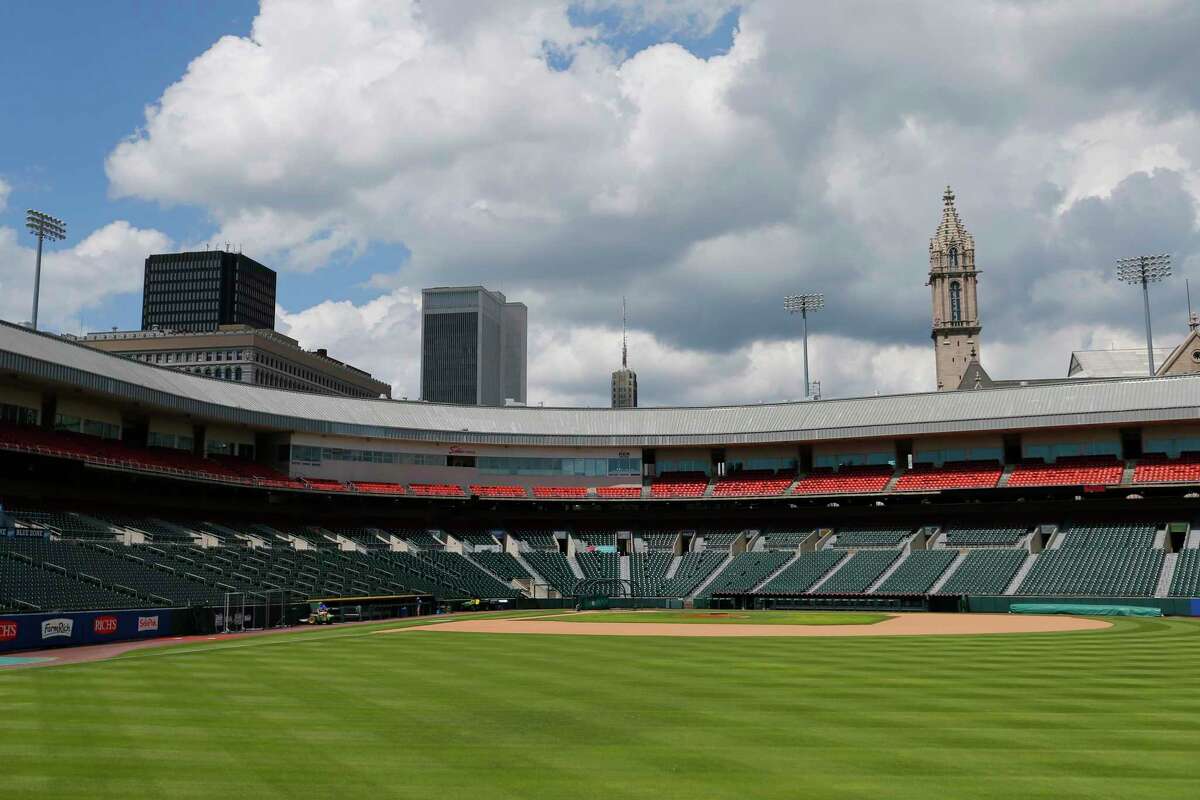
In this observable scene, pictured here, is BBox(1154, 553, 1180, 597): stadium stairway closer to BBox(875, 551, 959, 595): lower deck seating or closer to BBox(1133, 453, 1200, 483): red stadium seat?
BBox(1133, 453, 1200, 483): red stadium seat

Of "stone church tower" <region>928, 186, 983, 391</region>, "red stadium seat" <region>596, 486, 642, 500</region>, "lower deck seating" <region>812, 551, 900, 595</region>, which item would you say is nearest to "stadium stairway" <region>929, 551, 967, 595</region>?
"lower deck seating" <region>812, 551, 900, 595</region>

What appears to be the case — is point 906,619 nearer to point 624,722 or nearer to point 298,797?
point 624,722

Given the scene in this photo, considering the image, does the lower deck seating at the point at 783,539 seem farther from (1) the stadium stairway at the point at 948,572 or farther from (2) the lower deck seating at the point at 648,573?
(1) the stadium stairway at the point at 948,572

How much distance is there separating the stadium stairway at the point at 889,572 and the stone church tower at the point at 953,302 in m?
120

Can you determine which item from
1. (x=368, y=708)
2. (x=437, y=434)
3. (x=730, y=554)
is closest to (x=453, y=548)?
(x=437, y=434)

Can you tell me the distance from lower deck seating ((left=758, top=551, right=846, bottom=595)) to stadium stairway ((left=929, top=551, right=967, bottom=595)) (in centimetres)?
807

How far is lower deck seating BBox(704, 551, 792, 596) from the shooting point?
72438 millimetres

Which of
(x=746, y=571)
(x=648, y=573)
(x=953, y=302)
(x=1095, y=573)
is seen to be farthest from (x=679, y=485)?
(x=953, y=302)

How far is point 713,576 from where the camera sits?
248ft

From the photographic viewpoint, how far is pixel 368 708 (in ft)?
70.5

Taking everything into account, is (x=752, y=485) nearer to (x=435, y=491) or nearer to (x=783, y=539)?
(x=783, y=539)

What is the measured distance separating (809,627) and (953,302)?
5983 inches

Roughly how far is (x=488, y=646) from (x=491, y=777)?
79.0ft

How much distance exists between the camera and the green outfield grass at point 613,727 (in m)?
14.3
